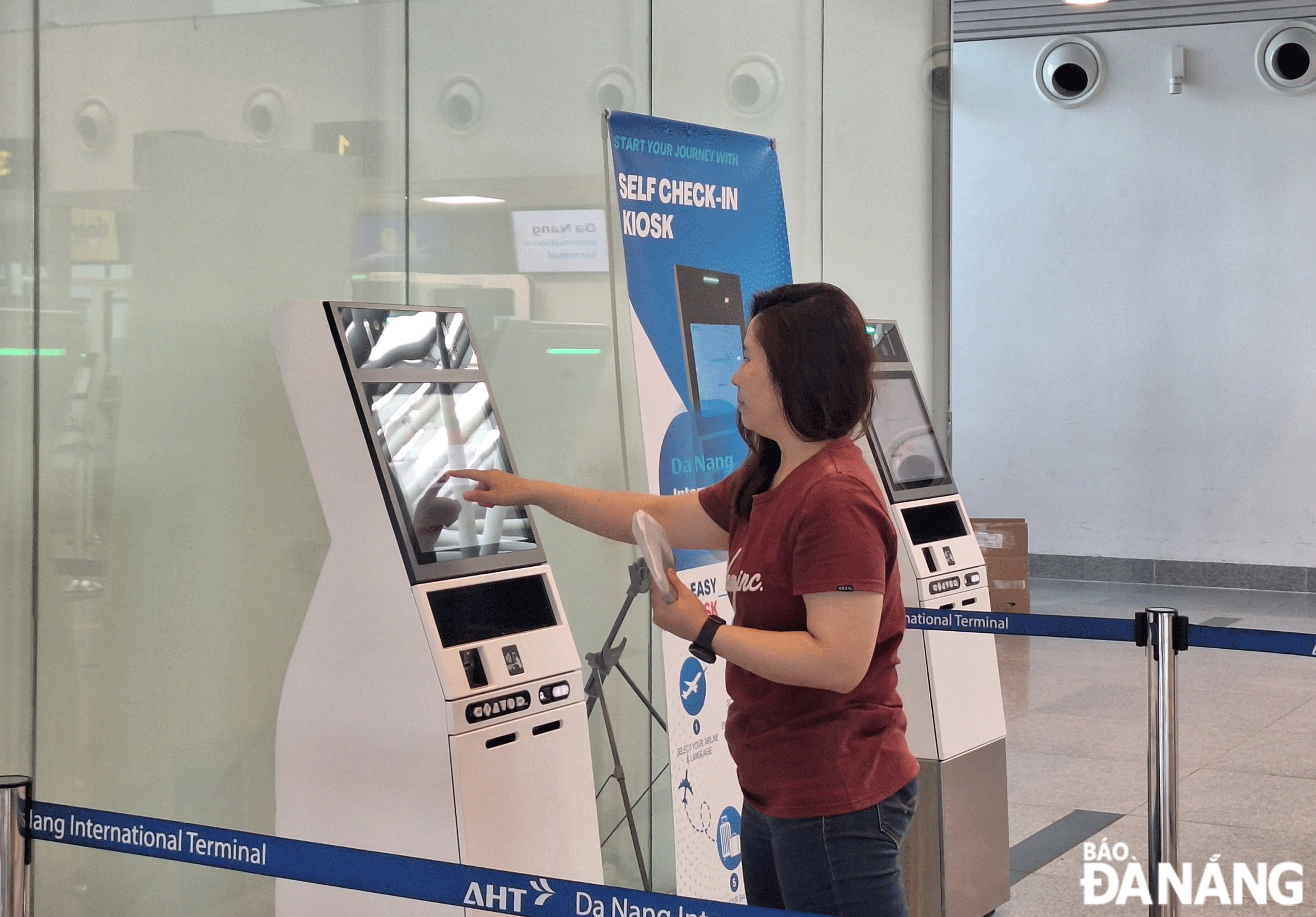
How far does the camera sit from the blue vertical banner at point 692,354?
326 centimetres

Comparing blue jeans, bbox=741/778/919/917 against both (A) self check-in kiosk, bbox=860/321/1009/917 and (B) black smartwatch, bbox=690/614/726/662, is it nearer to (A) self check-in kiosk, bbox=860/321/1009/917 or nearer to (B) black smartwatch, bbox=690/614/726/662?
(B) black smartwatch, bbox=690/614/726/662

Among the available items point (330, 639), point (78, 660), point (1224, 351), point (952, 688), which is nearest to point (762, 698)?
point (330, 639)

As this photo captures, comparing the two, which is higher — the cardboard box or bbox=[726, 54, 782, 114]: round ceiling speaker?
bbox=[726, 54, 782, 114]: round ceiling speaker

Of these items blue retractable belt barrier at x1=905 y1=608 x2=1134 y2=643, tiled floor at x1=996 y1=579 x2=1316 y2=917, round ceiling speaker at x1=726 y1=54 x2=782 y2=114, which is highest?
round ceiling speaker at x1=726 y1=54 x2=782 y2=114

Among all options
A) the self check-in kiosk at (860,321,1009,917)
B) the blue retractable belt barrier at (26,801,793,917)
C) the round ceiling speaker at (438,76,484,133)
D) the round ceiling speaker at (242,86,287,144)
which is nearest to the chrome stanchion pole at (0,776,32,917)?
the blue retractable belt barrier at (26,801,793,917)

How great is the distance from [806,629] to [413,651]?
2.40 feet

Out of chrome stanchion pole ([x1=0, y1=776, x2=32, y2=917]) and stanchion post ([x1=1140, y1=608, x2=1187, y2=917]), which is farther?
stanchion post ([x1=1140, y1=608, x2=1187, y2=917])

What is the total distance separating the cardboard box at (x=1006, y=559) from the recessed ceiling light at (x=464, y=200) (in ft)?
17.5

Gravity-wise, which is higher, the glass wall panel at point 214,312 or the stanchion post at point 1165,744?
the glass wall panel at point 214,312

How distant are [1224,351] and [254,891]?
815 cm

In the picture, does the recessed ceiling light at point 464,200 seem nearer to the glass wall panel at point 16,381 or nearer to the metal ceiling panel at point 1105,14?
the glass wall panel at point 16,381

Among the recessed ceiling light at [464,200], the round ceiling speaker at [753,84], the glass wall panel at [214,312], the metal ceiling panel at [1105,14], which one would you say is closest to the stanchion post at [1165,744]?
the glass wall panel at [214,312]

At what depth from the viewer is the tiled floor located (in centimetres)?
425

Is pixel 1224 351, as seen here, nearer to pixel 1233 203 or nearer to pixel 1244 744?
pixel 1233 203
